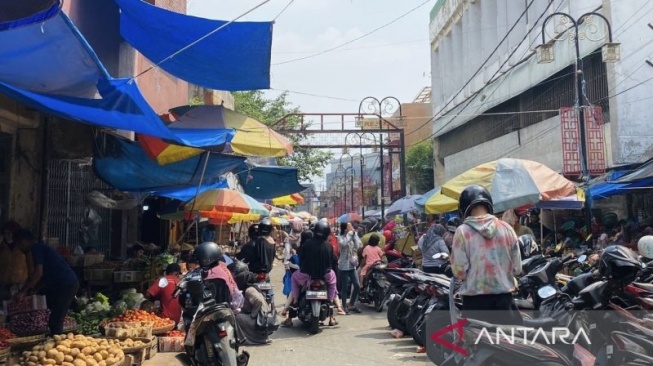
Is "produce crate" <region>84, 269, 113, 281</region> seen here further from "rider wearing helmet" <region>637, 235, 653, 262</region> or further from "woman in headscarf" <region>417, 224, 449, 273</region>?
"rider wearing helmet" <region>637, 235, 653, 262</region>

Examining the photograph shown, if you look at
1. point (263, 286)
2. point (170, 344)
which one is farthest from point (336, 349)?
point (170, 344)

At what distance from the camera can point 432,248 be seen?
9.80m

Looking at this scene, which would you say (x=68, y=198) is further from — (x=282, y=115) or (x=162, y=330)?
(x=282, y=115)

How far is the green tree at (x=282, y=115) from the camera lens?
2877 cm

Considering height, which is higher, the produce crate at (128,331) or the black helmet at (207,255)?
the black helmet at (207,255)

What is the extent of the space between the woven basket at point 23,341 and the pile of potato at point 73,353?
330mm

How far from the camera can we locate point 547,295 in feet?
16.1

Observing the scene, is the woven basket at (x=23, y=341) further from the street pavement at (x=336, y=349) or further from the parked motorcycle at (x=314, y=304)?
the parked motorcycle at (x=314, y=304)

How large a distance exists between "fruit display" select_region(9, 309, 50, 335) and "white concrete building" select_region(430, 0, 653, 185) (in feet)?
39.0

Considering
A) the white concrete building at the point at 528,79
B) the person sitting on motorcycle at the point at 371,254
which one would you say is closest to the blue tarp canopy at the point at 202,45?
the person sitting on motorcycle at the point at 371,254

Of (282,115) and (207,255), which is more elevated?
(282,115)

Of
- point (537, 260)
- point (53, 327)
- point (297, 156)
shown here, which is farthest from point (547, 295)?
point (297, 156)

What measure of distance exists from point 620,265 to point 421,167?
110 ft

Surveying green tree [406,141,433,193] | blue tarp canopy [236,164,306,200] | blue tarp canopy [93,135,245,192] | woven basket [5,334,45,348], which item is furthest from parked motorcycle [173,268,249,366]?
green tree [406,141,433,193]
